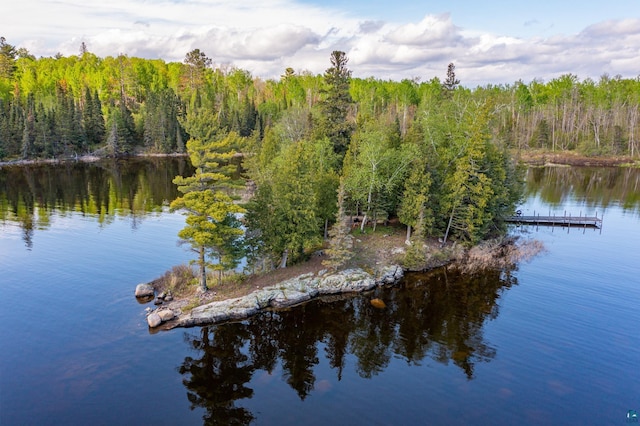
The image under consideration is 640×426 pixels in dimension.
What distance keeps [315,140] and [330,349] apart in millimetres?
36594

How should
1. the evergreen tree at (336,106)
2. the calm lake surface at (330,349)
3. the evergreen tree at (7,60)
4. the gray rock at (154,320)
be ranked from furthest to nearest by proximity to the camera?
the evergreen tree at (7,60)
the evergreen tree at (336,106)
the gray rock at (154,320)
the calm lake surface at (330,349)

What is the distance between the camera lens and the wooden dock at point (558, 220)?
67438 millimetres

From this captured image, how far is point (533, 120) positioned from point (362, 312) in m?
144

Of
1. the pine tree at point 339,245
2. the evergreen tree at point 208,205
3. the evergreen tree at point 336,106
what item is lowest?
the pine tree at point 339,245

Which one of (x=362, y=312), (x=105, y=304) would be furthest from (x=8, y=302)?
(x=362, y=312)

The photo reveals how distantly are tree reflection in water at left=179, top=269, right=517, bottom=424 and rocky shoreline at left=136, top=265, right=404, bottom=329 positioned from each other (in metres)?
0.97

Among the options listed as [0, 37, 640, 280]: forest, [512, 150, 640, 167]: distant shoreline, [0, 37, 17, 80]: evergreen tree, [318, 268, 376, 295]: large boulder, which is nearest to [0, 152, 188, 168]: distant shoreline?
[0, 37, 640, 280]: forest

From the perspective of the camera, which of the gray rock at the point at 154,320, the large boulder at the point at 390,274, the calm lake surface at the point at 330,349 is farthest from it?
the large boulder at the point at 390,274

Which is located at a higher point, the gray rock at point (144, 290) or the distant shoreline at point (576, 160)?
the distant shoreline at point (576, 160)

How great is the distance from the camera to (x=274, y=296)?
38719 mm

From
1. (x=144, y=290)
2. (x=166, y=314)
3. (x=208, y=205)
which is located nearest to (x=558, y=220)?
(x=208, y=205)

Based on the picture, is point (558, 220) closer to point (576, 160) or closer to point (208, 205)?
point (208, 205)

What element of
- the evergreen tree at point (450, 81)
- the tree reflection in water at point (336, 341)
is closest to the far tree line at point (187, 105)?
the evergreen tree at point (450, 81)

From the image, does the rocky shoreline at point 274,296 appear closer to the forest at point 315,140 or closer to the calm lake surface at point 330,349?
the calm lake surface at point 330,349
